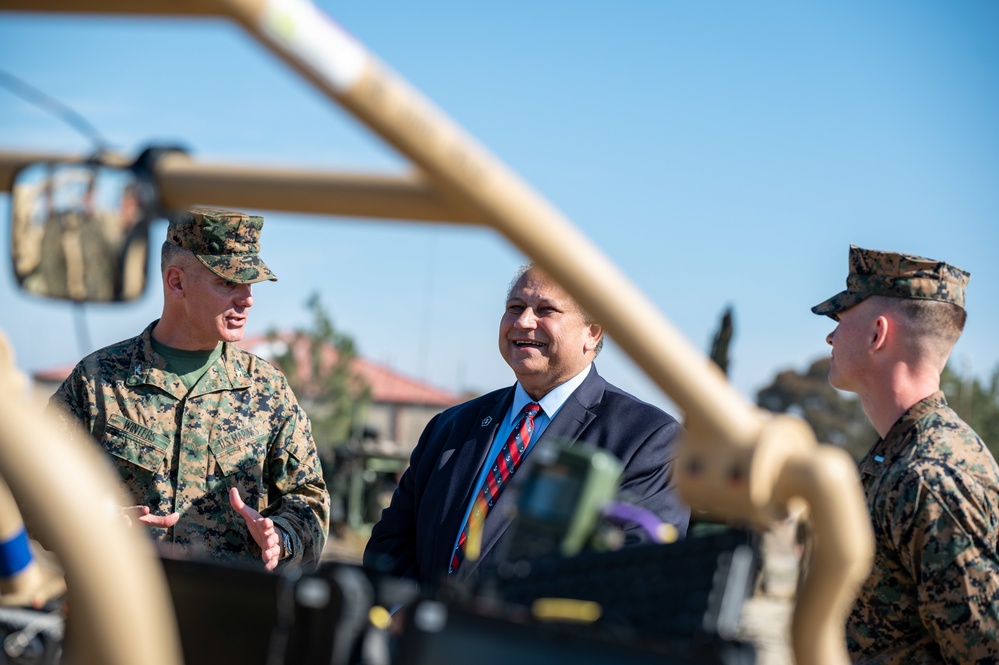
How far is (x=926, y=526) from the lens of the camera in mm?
3273

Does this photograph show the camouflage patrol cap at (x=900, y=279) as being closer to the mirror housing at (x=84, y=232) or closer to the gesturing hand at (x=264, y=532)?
the gesturing hand at (x=264, y=532)

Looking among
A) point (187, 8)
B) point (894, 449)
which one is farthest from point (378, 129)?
point (894, 449)

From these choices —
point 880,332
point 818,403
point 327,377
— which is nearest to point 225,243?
point 880,332

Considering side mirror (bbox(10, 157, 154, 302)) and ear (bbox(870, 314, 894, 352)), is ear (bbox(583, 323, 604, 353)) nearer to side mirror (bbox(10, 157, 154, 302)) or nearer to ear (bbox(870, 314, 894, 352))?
ear (bbox(870, 314, 894, 352))

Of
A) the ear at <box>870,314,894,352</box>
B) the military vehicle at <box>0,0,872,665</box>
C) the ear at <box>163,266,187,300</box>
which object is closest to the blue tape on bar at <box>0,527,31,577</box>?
the military vehicle at <box>0,0,872,665</box>

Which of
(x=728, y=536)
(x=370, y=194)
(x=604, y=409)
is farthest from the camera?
(x=604, y=409)

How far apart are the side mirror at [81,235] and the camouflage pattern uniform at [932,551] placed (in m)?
2.54

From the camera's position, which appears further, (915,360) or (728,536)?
(915,360)

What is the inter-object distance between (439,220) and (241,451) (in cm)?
282

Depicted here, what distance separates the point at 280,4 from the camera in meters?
1.37

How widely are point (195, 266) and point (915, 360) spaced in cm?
255

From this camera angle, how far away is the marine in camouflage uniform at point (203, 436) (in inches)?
160

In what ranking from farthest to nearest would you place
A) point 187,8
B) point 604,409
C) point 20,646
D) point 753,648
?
point 604,409
point 20,646
point 753,648
point 187,8

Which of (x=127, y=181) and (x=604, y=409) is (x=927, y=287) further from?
(x=127, y=181)
